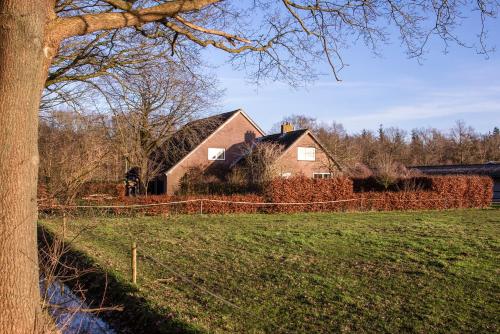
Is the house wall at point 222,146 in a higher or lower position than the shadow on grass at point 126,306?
higher

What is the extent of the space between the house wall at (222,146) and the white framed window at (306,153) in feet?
14.2

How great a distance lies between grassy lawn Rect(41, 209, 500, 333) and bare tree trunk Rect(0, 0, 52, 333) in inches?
88.2

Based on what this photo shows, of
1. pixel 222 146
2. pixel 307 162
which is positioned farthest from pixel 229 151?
pixel 307 162

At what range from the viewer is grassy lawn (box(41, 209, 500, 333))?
22.7 feet

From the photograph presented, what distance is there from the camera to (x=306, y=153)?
39125 millimetres

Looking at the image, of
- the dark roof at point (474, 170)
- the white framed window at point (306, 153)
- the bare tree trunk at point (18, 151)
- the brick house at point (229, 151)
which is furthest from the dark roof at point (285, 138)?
the bare tree trunk at point (18, 151)

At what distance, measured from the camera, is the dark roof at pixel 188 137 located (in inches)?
1290

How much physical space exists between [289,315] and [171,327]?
165 cm

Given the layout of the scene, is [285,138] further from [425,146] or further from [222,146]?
[425,146]

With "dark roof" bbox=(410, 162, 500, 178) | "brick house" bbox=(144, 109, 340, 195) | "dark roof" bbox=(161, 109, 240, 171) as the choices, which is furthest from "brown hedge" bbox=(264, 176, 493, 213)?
"dark roof" bbox=(410, 162, 500, 178)

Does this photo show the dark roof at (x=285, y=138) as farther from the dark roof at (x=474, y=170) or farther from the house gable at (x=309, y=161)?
the dark roof at (x=474, y=170)

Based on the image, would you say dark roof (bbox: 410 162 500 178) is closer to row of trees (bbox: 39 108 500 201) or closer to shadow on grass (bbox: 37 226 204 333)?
row of trees (bbox: 39 108 500 201)

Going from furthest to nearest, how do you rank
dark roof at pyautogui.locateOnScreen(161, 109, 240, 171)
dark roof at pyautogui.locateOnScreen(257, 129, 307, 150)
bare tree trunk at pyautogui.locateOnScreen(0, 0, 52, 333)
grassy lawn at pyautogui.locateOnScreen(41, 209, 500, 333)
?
dark roof at pyautogui.locateOnScreen(257, 129, 307, 150)
dark roof at pyautogui.locateOnScreen(161, 109, 240, 171)
grassy lawn at pyautogui.locateOnScreen(41, 209, 500, 333)
bare tree trunk at pyautogui.locateOnScreen(0, 0, 52, 333)

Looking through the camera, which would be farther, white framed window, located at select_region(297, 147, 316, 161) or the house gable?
white framed window, located at select_region(297, 147, 316, 161)
